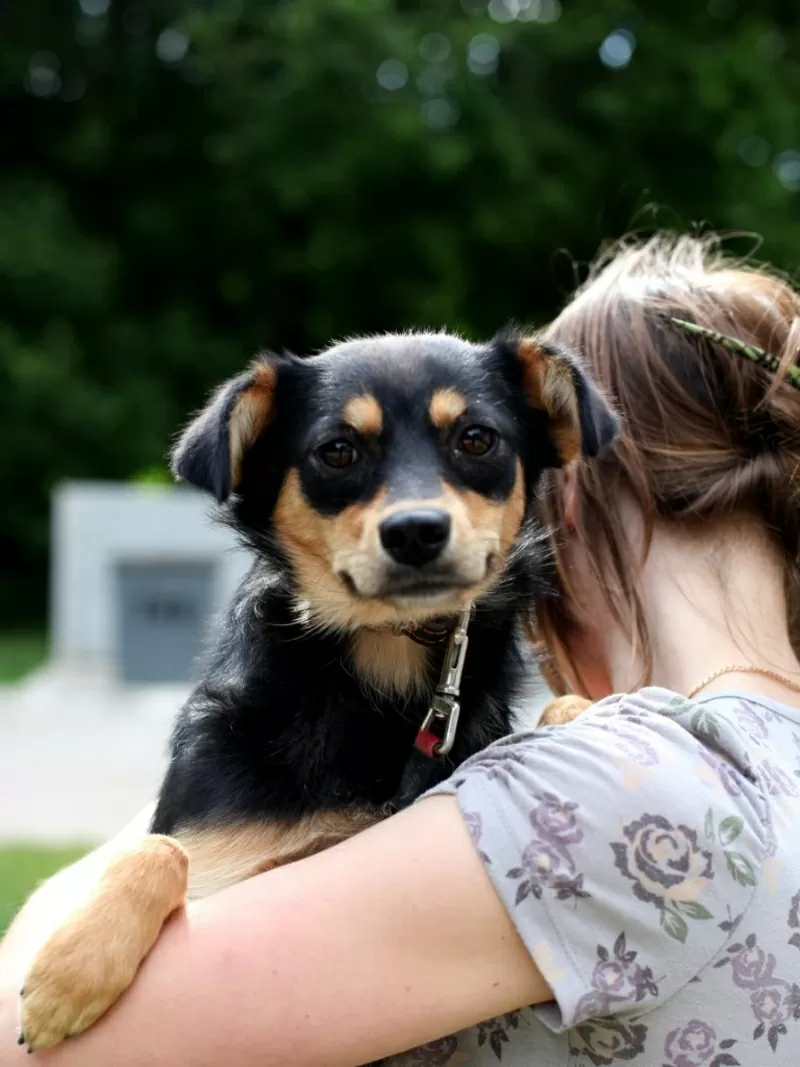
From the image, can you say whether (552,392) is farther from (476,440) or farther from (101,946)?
(101,946)

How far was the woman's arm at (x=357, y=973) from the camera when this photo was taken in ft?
4.84

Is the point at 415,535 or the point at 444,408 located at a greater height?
the point at 444,408

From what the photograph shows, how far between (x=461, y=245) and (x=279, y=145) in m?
3.05

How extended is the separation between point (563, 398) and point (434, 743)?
0.65 metres

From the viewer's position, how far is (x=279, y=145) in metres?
18.7

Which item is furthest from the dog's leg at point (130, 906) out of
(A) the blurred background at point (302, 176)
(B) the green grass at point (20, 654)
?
(A) the blurred background at point (302, 176)

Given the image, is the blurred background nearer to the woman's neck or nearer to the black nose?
the black nose

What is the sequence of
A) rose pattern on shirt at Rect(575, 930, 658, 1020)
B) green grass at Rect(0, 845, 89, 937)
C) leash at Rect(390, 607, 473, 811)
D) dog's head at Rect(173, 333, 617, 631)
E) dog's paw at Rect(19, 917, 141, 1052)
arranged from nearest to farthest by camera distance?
rose pattern on shirt at Rect(575, 930, 658, 1020) → dog's paw at Rect(19, 917, 141, 1052) → leash at Rect(390, 607, 473, 811) → dog's head at Rect(173, 333, 617, 631) → green grass at Rect(0, 845, 89, 937)

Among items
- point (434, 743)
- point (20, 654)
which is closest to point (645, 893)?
point (434, 743)

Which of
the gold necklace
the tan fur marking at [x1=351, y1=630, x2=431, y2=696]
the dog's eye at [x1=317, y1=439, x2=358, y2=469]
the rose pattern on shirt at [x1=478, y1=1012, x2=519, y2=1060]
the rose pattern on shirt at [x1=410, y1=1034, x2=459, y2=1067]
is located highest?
the dog's eye at [x1=317, y1=439, x2=358, y2=469]

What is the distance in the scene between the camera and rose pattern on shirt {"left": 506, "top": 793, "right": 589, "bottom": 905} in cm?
147

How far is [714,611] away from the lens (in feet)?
6.40

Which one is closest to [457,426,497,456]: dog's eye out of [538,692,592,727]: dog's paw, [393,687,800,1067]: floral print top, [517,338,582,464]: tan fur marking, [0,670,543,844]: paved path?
[517,338,582,464]: tan fur marking

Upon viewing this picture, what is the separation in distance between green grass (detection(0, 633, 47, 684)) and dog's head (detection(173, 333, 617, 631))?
33.7 feet
